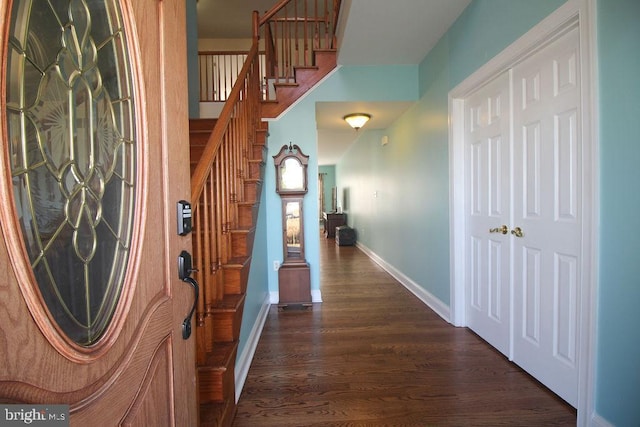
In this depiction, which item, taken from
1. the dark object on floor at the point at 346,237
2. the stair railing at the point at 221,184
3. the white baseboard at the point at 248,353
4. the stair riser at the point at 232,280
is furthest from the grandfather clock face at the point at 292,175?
the dark object on floor at the point at 346,237

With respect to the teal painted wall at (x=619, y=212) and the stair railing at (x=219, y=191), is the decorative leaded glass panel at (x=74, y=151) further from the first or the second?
the teal painted wall at (x=619, y=212)

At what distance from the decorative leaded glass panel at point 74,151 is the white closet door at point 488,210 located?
2273 millimetres

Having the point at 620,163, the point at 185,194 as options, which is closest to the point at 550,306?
the point at 620,163

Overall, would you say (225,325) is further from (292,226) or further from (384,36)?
(384,36)

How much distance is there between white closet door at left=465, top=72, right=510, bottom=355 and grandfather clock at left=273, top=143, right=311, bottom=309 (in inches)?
64.6

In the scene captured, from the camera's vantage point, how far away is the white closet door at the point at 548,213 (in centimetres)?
159

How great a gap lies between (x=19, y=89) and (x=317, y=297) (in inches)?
129

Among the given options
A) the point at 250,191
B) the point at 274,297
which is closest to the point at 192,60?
the point at 250,191

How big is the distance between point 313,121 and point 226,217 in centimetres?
187

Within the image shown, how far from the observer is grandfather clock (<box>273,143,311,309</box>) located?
3.31 metres

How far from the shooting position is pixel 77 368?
0.49m

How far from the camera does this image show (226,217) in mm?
1943

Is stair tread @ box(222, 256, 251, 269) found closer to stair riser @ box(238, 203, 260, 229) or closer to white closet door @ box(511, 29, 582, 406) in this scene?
stair riser @ box(238, 203, 260, 229)

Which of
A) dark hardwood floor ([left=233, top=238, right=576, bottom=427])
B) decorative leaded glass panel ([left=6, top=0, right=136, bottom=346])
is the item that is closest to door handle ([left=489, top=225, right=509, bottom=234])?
dark hardwood floor ([left=233, top=238, right=576, bottom=427])
